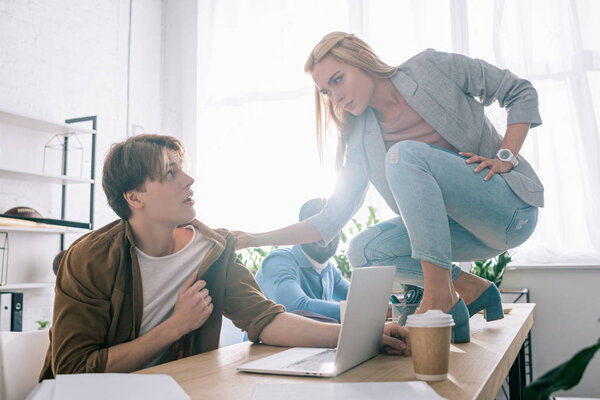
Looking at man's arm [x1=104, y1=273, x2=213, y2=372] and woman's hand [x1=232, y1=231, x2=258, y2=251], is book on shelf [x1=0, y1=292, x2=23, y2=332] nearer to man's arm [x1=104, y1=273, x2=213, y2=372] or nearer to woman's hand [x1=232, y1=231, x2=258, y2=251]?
woman's hand [x1=232, y1=231, x2=258, y2=251]

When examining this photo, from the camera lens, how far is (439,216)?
1.17 metres

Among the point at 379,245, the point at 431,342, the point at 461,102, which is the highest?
the point at 461,102

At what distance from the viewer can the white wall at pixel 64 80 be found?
3.34 m

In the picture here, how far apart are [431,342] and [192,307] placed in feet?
1.94

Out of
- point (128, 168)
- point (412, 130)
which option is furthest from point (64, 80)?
point (412, 130)

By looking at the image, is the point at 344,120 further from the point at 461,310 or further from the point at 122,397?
the point at 122,397

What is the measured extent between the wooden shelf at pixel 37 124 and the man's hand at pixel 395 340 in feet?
9.16

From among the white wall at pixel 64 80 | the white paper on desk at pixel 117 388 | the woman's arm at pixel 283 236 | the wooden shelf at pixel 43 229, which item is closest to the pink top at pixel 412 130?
the woman's arm at pixel 283 236

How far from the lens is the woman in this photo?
122 cm

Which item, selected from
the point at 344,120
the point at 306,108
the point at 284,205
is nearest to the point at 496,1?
the point at 306,108

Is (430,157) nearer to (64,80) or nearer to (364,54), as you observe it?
(364,54)

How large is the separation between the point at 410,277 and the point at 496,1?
2878 mm

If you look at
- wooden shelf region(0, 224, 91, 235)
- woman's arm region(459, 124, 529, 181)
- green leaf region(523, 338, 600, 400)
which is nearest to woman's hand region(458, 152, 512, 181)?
woman's arm region(459, 124, 529, 181)

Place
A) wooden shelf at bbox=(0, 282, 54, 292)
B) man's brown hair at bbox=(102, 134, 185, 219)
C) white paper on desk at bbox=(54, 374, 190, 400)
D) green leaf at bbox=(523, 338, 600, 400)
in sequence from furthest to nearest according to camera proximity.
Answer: wooden shelf at bbox=(0, 282, 54, 292)
man's brown hair at bbox=(102, 134, 185, 219)
white paper on desk at bbox=(54, 374, 190, 400)
green leaf at bbox=(523, 338, 600, 400)
